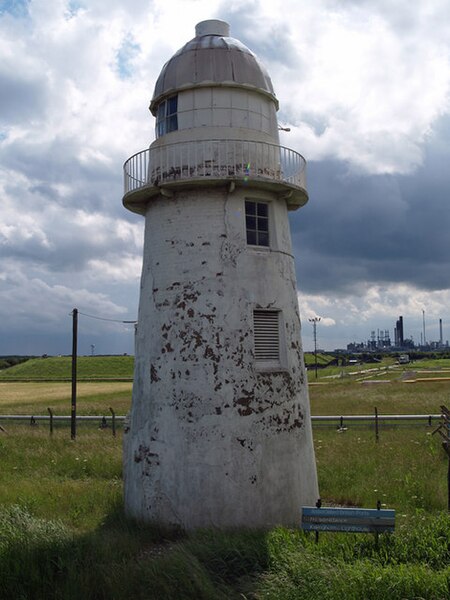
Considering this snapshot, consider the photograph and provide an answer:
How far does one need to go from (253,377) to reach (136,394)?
2.77 m

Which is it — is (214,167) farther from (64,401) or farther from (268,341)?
(64,401)

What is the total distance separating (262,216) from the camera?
12977mm

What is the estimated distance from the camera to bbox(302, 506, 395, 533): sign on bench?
9.54m

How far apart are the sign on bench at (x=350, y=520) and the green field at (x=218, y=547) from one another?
0.21 m

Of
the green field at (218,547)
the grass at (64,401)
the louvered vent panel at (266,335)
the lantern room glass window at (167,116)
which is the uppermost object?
the lantern room glass window at (167,116)

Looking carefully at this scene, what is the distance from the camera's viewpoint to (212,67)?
12.6m

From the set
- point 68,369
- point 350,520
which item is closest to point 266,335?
point 350,520

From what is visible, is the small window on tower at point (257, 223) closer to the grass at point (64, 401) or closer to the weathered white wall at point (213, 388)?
the weathered white wall at point (213, 388)

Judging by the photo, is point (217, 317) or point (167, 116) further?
point (167, 116)

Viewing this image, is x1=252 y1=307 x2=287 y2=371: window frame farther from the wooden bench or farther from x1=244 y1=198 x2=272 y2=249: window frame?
the wooden bench

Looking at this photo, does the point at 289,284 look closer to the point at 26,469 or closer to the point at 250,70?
the point at 250,70

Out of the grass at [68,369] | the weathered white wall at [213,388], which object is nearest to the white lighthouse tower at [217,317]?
the weathered white wall at [213,388]

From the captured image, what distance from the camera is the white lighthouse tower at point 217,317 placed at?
38.6 ft

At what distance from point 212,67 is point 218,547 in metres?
9.53
